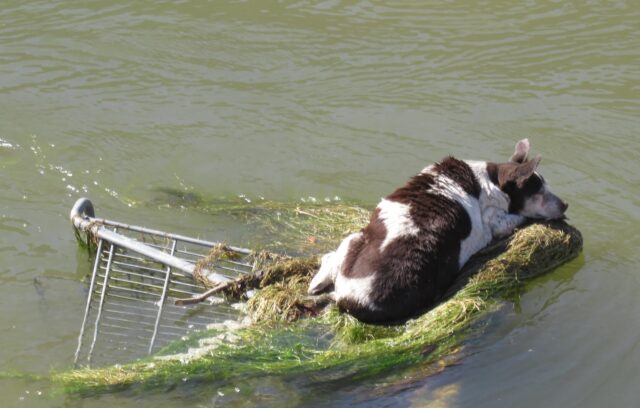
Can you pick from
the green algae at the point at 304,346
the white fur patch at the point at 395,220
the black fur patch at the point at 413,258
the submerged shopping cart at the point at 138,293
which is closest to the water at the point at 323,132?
the green algae at the point at 304,346

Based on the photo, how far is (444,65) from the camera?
12359mm

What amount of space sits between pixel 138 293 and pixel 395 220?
2.10 m

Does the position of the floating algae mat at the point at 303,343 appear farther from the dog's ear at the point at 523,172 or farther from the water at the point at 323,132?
the dog's ear at the point at 523,172

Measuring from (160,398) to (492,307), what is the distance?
2.38 metres

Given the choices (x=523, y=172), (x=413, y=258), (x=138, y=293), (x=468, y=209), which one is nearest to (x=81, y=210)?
(x=138, y=293)

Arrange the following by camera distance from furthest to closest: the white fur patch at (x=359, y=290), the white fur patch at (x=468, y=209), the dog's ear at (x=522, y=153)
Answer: the dog's ear at (x=522, y=153) → the white fur patch at (x=468, y=209) → the white fur patch at (x=359, y=290)

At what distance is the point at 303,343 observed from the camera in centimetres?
664

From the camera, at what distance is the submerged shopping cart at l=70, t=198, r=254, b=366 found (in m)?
7.00

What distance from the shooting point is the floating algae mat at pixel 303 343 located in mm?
6453

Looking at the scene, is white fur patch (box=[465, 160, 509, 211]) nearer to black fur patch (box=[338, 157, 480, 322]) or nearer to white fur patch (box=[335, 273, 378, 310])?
black fur patch (box=[338, 157, 480, 322])

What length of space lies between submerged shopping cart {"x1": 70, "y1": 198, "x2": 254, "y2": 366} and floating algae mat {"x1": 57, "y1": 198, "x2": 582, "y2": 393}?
267 mm

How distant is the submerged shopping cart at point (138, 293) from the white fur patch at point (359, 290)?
85 cm

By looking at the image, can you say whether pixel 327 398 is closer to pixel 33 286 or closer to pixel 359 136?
pixel 33 286

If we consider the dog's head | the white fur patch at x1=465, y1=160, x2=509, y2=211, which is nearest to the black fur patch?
the white fur patch at x1=465, y1=160, x2=509, y2=211
